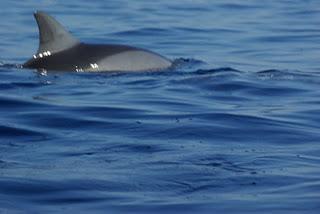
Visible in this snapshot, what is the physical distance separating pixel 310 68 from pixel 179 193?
25.0ft

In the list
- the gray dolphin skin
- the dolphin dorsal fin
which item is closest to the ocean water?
the gray dolphin skin

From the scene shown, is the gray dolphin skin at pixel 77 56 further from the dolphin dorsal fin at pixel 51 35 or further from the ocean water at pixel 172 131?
the ocean water at pixel 172 131

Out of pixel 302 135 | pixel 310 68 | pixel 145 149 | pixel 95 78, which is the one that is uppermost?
pixel 310 68

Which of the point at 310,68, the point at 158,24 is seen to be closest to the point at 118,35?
the point at 158,24

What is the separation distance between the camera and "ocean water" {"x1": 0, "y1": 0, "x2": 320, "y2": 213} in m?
7.70

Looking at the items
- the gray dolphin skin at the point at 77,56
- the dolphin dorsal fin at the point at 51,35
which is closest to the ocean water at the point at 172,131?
the gray dolphin skin at the point at 77,56

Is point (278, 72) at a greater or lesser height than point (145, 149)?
greater

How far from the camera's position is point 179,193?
782cm

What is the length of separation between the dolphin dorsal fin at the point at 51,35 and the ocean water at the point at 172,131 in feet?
1.22

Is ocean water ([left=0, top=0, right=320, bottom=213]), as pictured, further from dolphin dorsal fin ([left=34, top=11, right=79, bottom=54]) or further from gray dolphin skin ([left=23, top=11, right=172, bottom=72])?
dolphin dorsal fin ([left=34, top=11, right=79, bottom=54])

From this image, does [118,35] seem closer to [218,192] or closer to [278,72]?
[278,72]

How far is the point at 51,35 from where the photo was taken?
1388 centimetres

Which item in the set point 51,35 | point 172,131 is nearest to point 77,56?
point 51,35

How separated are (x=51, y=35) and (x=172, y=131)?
159 inches
